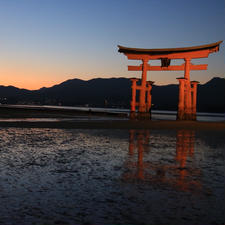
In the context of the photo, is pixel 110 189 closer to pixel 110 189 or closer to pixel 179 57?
pixel 110 189

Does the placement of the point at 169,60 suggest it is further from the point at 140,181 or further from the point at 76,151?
the point at 140,181

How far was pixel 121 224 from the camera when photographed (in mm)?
3037

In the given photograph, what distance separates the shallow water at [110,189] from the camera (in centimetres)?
326

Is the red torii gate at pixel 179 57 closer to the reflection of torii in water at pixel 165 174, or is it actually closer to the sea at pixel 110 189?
the sea at pixel 110 189

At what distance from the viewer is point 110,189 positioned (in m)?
4.43

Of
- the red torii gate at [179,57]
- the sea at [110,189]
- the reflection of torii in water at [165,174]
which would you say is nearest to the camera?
the sea at [110,189]

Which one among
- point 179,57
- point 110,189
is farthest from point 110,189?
point 179,57

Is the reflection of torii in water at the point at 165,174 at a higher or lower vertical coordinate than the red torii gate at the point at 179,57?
lower

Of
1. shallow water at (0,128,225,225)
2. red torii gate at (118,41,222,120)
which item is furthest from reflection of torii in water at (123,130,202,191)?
red torii gate at (118,41,222,120)

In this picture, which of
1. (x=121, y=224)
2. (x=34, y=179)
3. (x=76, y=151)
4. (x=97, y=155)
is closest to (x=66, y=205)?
(x=121, y=224)

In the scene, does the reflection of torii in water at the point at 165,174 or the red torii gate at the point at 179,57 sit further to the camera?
the red torii gate at the point at 179,57

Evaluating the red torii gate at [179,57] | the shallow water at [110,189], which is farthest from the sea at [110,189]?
the red torii gate at [179,57]

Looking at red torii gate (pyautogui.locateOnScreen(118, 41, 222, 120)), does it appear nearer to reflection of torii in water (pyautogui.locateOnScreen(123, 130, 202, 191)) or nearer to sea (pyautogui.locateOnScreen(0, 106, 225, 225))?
sea (pyautogui.locateOnScreen(0, 106, 225, 225))

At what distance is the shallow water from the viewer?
3262 mm
